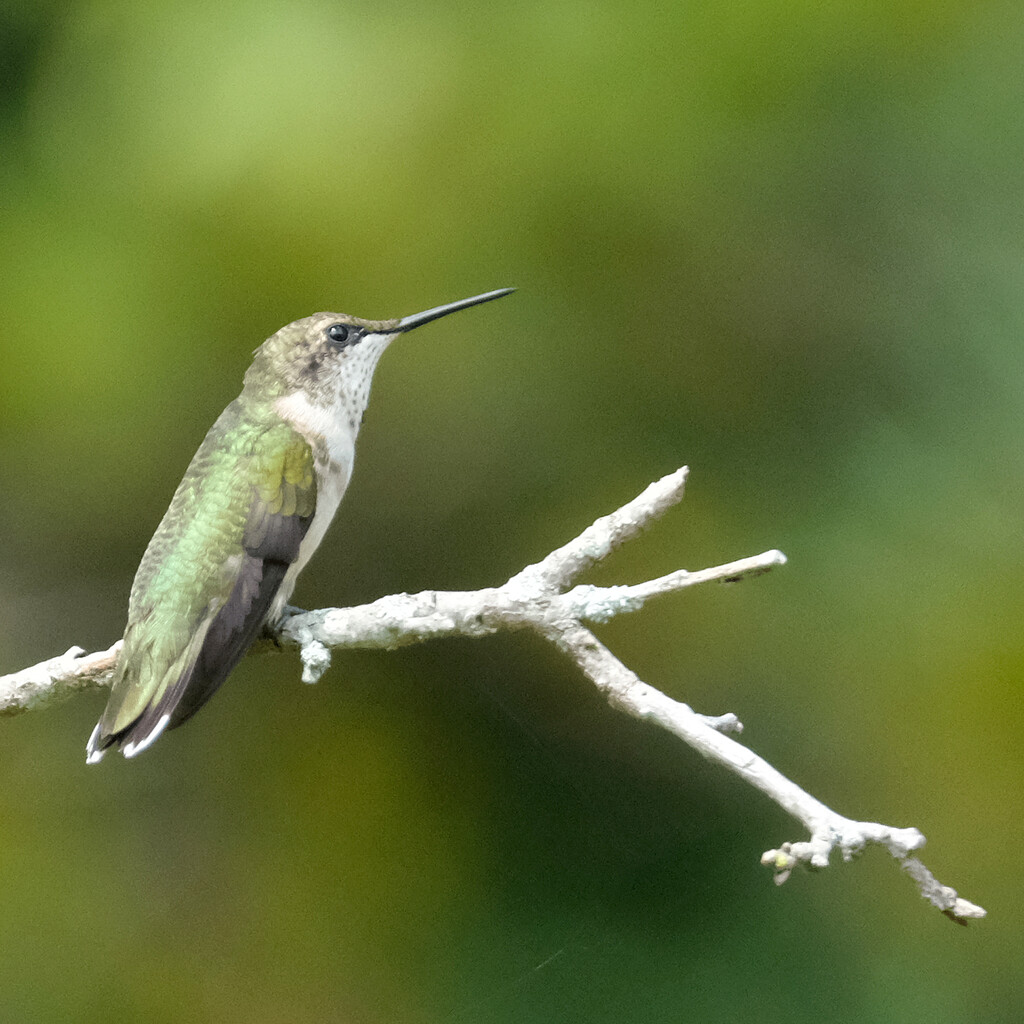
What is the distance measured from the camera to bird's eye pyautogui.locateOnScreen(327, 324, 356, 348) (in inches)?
67.8

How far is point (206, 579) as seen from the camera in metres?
1.57

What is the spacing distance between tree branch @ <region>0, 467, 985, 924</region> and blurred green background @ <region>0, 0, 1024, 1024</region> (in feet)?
1.25

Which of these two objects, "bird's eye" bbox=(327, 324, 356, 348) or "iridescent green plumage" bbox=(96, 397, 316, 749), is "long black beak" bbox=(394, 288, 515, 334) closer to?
"bird's eye" bbox=(327, 324, 356, 348)

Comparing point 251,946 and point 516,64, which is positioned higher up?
point 516,64

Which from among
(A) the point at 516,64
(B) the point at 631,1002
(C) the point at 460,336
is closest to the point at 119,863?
(B) the point at 631,1002

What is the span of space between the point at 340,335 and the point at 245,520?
33 centimetres

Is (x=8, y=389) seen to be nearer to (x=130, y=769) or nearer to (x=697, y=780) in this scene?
(x=130, y=769)

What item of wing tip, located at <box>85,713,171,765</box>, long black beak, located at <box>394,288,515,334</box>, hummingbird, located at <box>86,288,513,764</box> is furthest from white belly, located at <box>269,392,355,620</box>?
wing tip, located at <box>85,713,171,765</box>

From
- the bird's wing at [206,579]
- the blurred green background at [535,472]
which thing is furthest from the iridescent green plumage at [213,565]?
the blurred green background at [535,472]

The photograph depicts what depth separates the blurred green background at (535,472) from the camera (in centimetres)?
193

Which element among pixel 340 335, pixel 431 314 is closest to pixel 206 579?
pixel 340 335

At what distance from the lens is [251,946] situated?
79.8 inches

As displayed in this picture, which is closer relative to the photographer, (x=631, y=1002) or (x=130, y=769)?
(x=631, y=1002)

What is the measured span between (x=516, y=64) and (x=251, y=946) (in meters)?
1.65
